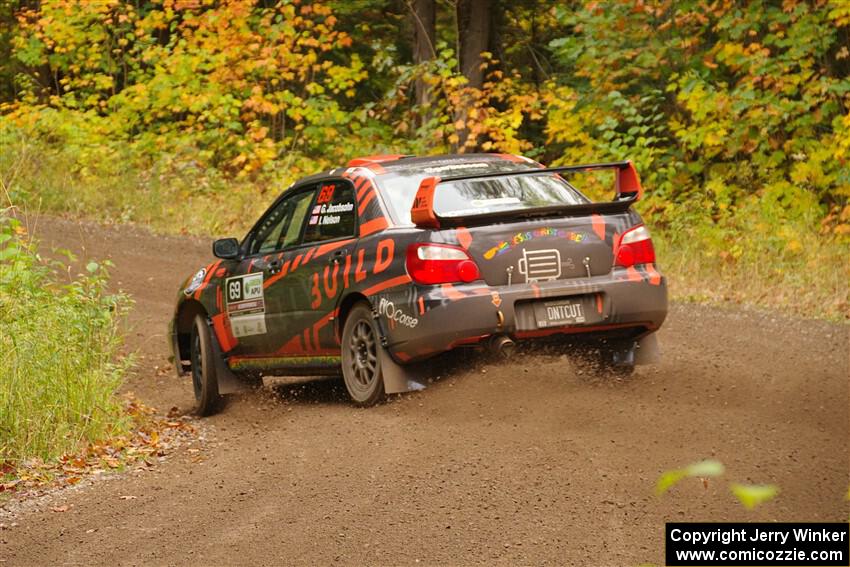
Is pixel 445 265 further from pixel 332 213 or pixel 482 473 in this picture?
pixel 482 473

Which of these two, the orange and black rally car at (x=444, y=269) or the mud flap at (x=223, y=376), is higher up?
the orange and black rally car at (x=444, y=269)

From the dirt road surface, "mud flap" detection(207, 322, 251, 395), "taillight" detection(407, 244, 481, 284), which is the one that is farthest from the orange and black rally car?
"mud flap" detection(207, 322, 251, 395)

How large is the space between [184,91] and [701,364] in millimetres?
18167

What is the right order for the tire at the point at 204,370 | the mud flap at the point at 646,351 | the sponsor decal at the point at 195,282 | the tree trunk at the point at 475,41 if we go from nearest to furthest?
the mud flap at the point at 646,351 → the tire at the point at 204,370 → the sponsor decal at the point at 195,282 → the tree trunk at the point at 475,41

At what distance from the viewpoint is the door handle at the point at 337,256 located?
349 inches

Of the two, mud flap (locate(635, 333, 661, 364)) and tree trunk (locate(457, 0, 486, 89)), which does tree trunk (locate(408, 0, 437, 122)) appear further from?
mud flap (locate(635, 333, 661, 364))

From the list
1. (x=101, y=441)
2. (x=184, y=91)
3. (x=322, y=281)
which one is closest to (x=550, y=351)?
(x=322, y=281)

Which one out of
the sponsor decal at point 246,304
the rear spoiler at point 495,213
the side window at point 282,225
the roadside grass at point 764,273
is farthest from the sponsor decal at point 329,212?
the roadside grass at point 764,273

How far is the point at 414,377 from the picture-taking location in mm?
8391

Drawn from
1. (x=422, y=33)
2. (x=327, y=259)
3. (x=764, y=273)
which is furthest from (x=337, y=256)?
(x=422, y=33)

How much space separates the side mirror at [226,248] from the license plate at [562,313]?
297 centimetres

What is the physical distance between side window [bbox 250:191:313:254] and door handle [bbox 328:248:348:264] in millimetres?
727

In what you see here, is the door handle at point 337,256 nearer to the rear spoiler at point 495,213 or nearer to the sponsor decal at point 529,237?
Result: the rear spoiler at point 495,213

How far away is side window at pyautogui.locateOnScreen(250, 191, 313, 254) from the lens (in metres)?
→ 9.73
